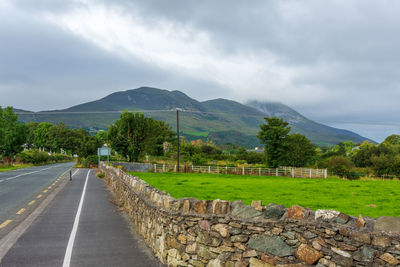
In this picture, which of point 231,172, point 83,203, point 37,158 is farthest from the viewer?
point 37,158

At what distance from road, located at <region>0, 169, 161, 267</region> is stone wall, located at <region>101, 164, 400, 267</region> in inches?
40.5

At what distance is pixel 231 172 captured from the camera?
3778 cm

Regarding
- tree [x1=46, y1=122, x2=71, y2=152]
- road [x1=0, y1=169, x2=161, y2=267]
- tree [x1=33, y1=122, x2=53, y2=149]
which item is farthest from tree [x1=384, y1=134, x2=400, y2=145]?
tree [x1=33, y1=122, x2=53, y2=149]

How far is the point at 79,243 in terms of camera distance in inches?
313

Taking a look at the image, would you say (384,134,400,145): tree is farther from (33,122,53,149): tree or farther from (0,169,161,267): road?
(33,122,53,149): tree

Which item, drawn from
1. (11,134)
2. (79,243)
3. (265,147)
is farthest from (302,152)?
(79,243)

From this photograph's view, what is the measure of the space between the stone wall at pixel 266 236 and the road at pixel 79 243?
3.37ft

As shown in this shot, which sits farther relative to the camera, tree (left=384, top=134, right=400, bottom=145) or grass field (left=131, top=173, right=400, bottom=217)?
tree (left=384, top=134, right=400, bottom=145)

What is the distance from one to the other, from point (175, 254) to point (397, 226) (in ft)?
12.6

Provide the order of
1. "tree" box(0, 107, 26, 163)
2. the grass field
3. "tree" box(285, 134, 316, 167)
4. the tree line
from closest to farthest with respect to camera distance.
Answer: the grass field
the tree line
"tree" box(0, 107, 26, 163)
"tree" box(285, 134, 316, 167)

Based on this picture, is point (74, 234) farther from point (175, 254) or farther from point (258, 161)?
point (258, 161)

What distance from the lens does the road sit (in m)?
6.68

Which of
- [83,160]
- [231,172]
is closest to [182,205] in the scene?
[231,172]

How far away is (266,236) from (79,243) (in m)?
5.44
